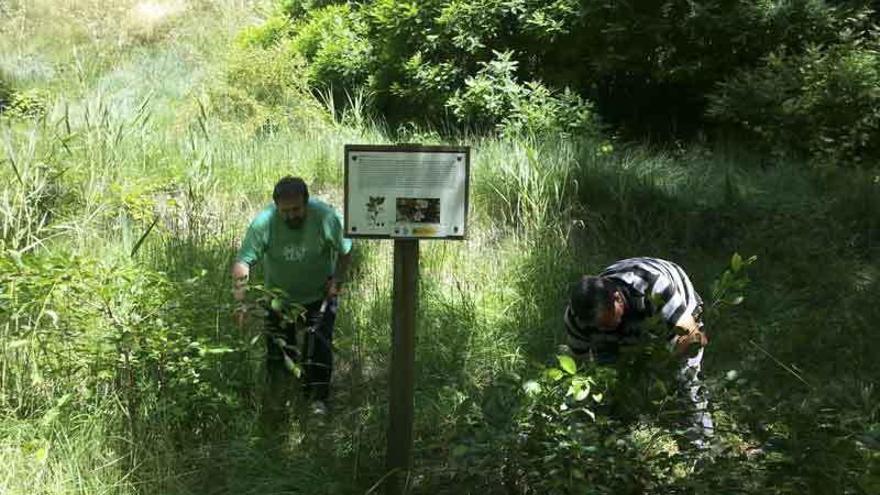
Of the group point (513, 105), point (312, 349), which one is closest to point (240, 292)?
point (312, 349)

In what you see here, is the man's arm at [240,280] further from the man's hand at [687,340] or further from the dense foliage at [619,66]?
the dense foliage at [619,66]

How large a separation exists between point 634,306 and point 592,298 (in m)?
0.28

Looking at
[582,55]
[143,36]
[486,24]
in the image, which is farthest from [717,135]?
[143,36]

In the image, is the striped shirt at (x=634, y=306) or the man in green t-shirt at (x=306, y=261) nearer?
the striped shirt at (x=634, y=306)

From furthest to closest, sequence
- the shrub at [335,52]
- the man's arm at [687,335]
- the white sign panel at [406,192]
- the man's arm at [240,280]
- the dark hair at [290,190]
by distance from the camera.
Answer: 1. the shrub at [335,52]
2. the dark hair at [290,190]
3. the man's arm at [240,280]
4. the white sign panel at [406,192]
5. the man's arm at [687,335]

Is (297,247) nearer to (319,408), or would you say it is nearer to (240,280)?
(240,280)

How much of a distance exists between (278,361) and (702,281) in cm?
304

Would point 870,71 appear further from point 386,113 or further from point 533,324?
point 386,113

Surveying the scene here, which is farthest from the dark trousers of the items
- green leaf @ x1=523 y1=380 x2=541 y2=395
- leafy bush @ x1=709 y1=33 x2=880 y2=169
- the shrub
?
the shrub

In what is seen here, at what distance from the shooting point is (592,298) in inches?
138

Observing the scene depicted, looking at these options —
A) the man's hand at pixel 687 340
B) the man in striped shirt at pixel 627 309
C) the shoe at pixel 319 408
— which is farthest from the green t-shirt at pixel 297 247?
the man's hand at pixel 687 340

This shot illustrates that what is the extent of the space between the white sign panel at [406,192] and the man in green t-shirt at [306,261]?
1.02 m

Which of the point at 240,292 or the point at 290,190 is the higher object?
the point at 290,190

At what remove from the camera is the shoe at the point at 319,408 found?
4050mm
